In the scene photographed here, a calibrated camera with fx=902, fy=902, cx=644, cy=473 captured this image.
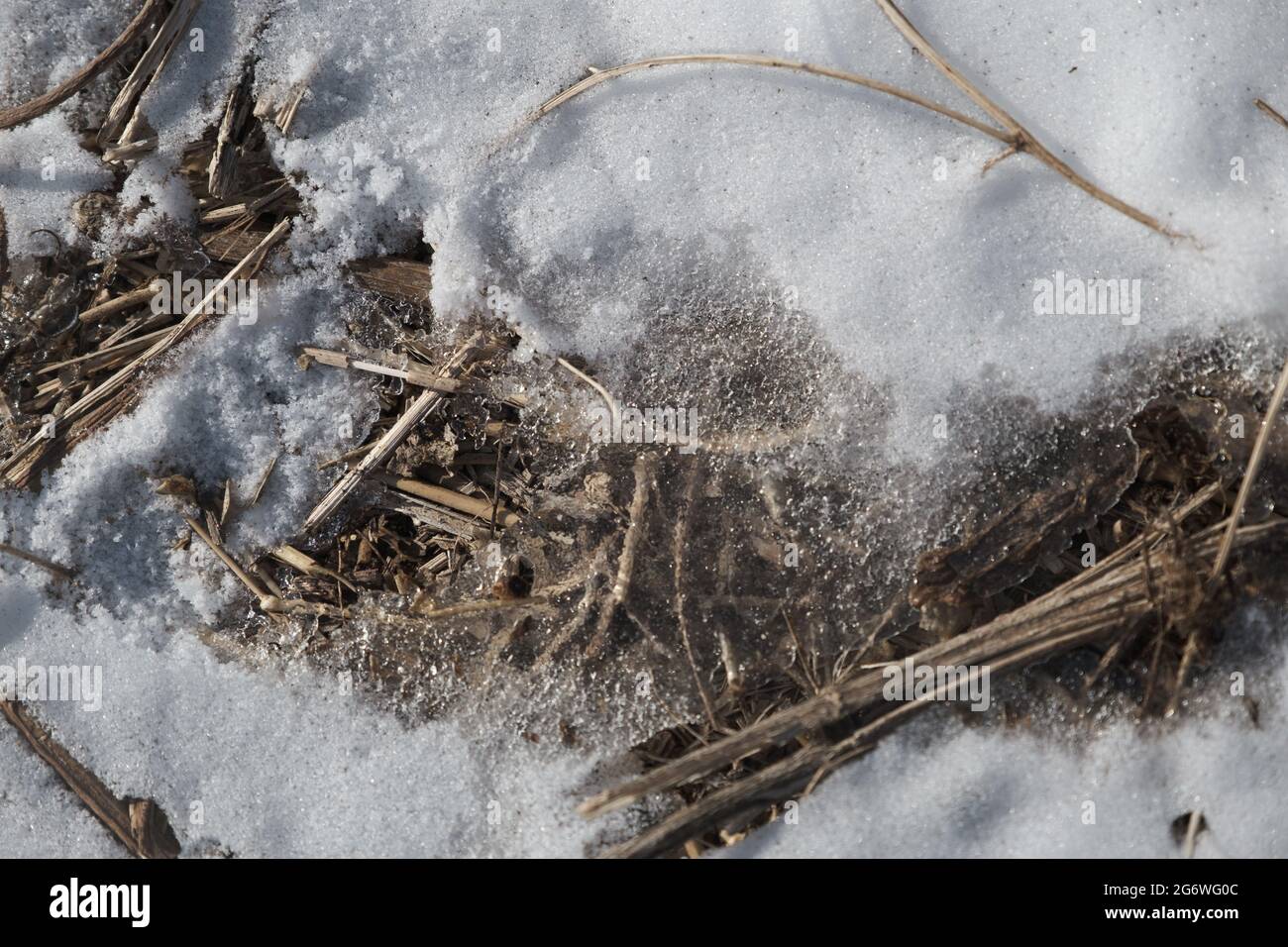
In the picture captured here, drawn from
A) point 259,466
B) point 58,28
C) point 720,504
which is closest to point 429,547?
point 259,466

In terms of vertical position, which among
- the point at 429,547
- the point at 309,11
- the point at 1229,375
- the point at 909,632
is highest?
the point at 309,11

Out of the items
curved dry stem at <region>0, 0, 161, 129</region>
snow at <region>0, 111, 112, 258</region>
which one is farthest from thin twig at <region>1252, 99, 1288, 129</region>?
snow at <region>0, 111, 112, 258</region>

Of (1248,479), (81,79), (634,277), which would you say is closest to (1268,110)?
(1248,479)

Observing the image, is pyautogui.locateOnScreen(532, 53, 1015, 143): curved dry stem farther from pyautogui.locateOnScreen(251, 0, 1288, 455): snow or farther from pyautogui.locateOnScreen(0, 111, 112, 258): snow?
pyautogui.locateOnScreen(0, 111, 112, 258): snow

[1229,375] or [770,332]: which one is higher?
[770,332]

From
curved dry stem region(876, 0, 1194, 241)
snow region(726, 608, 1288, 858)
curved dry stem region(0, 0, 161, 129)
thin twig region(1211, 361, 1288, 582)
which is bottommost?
snow region(726, 608, 1288, 858)
